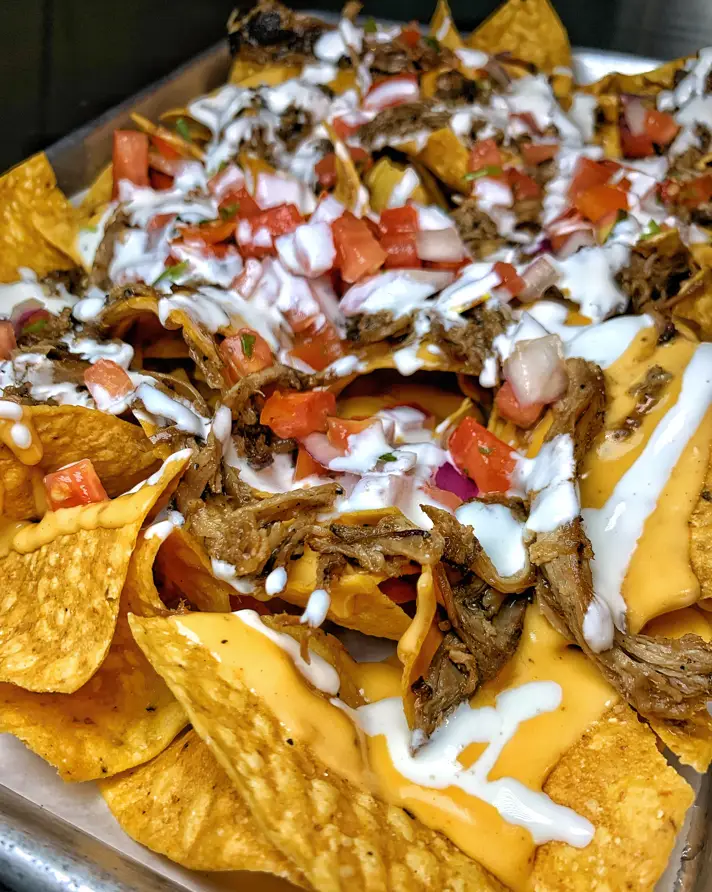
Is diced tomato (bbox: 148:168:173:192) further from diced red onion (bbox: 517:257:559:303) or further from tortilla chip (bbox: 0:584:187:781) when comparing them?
tortilla chip (bbox: 0:584:187:781)

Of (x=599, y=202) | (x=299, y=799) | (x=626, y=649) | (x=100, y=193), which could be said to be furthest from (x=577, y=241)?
(x=299, y=799)

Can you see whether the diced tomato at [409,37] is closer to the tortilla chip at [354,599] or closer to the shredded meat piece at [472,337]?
the shredded meat piece at [472,337]

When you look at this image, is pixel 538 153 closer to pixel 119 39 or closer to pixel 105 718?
pixel 119 39

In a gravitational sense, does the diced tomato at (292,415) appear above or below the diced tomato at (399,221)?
below

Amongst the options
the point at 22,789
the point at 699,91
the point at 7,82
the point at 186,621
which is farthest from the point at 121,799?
the point at 699,91

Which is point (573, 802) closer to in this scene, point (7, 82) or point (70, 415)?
point (70, 415)

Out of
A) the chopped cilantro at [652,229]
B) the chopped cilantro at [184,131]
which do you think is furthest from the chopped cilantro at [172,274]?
the chopped cilantro at [652,229]

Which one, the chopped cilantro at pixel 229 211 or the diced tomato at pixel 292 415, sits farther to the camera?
the chopped cilantro at pixel 229 211
